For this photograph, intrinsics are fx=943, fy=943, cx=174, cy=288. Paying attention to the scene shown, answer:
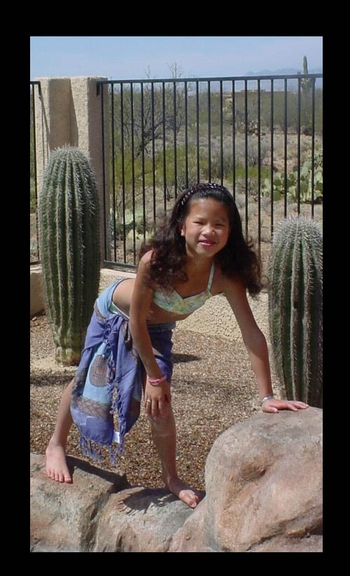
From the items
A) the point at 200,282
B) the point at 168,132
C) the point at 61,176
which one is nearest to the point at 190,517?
the point at 200,282

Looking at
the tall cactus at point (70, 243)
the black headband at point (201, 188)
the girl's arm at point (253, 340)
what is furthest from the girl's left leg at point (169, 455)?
the tall cactus at point (70, 243)

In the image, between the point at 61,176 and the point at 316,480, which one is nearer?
the point at 316,480

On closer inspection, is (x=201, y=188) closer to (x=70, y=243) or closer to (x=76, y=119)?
(x=70, y=243)

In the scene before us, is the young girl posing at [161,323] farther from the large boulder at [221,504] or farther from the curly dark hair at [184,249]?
the large boulder at [221,504]

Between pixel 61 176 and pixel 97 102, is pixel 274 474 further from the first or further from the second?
pixel 97 102

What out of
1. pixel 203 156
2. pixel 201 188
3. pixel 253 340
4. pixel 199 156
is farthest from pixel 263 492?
pixel 203 156

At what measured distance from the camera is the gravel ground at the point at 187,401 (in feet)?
13.9

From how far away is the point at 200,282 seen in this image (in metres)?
3.32

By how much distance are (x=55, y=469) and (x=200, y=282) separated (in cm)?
82

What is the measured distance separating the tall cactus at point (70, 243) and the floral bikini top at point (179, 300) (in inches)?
113

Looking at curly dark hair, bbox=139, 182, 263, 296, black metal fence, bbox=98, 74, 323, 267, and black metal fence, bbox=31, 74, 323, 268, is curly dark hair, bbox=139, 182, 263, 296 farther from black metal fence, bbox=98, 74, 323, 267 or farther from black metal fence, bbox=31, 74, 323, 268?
black metal fence, bbox=98, 74, 323, 267

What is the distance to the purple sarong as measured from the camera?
3354mm

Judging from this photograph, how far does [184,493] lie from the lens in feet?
10.6

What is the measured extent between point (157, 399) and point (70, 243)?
9.99ft
